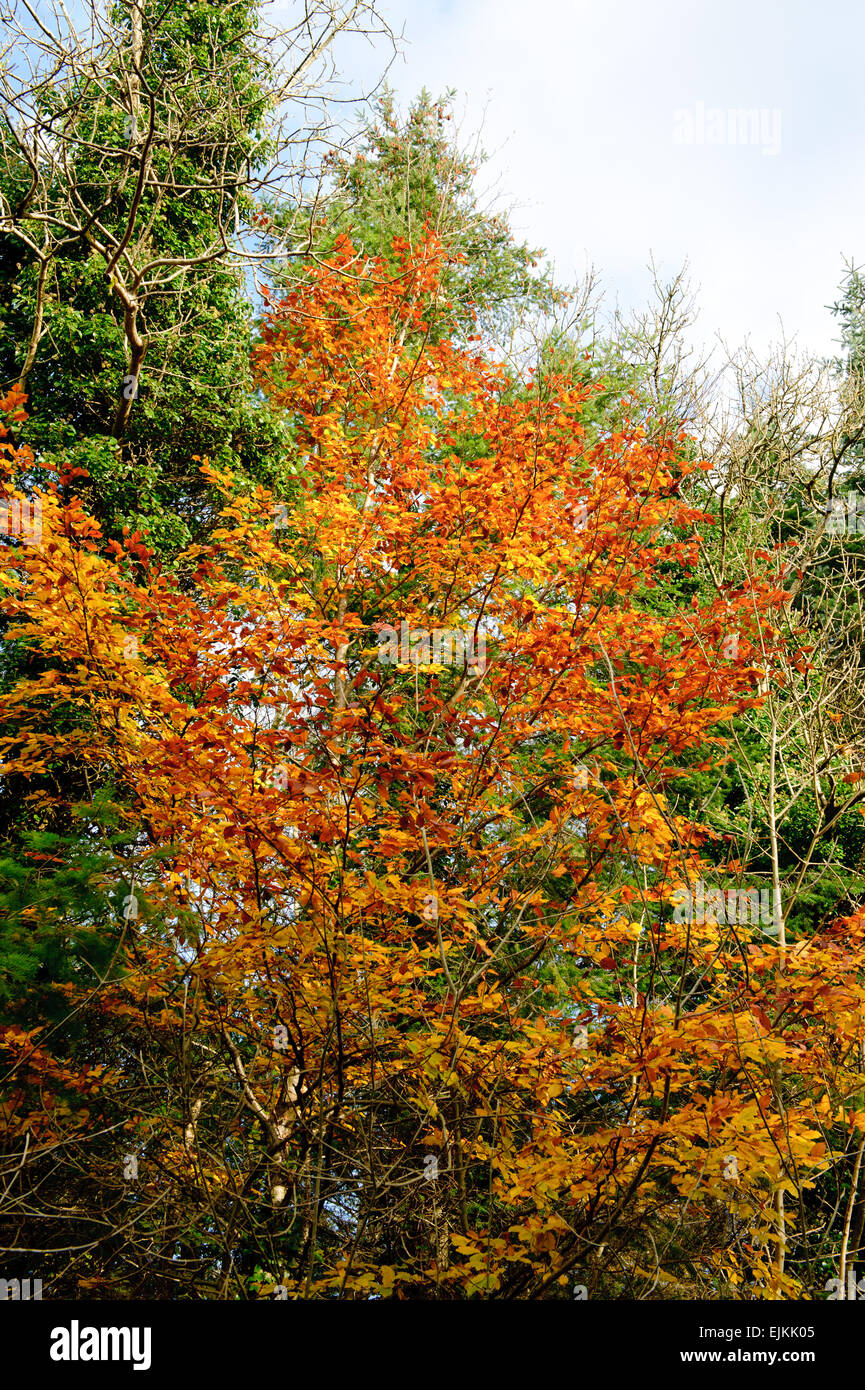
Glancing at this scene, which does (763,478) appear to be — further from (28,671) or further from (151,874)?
(28,671)

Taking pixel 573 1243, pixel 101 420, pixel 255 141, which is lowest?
pixel 573 1243

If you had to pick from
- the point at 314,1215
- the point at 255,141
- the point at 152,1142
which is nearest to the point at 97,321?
the point at 255,141

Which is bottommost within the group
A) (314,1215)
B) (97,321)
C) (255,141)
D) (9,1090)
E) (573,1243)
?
(573,1243)

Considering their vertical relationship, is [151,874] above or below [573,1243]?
above

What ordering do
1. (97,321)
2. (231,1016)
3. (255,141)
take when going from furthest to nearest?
1. (255,141)
2. (97,321)
3. (231,1016)

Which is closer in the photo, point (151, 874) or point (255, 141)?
point (151, 874)

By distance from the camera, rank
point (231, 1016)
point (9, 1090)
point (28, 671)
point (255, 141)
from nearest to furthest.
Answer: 1. point (9, 1090)
2. point (231, 1016)
3. point (28, 671)
4. point (255, 141)

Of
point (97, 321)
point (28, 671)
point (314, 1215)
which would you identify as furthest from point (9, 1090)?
point (97, 321)
